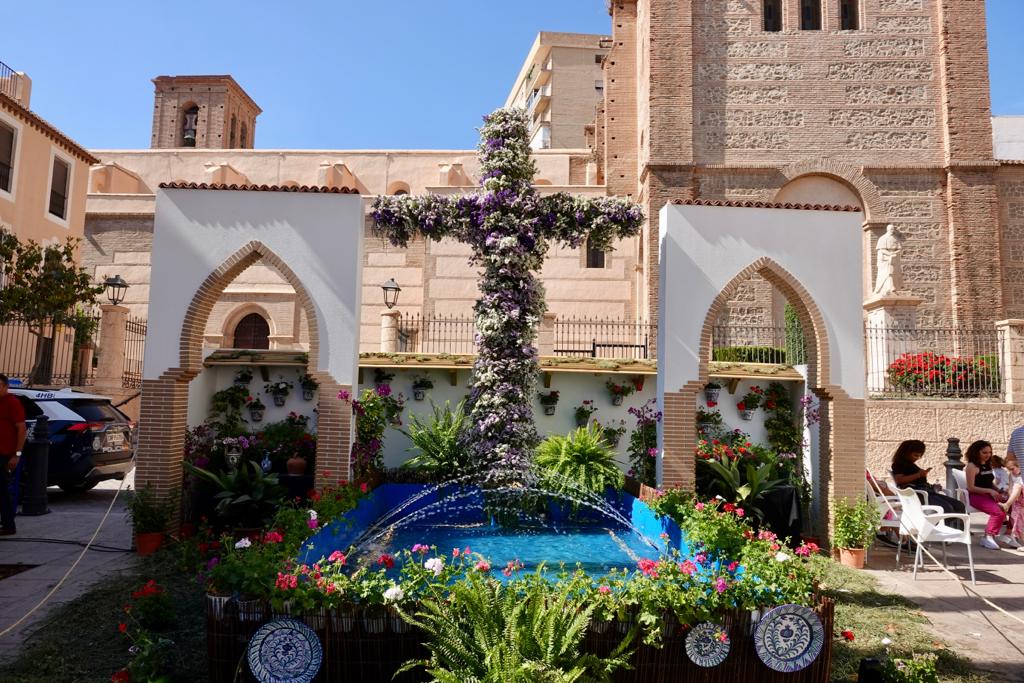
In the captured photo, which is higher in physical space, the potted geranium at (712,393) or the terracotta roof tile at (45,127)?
the terracotta roof tile at (45,127)

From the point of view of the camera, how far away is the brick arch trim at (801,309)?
8586 millimetres

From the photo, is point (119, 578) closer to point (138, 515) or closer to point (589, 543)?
point (138, 515)

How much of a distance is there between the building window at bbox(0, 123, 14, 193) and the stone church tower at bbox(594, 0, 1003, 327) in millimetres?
18108

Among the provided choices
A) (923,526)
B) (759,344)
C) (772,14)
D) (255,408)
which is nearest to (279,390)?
(255,408)

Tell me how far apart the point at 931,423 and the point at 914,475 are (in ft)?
17.2

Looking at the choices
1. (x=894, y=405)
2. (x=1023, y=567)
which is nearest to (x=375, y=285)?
Answer: (x=894, y=405)

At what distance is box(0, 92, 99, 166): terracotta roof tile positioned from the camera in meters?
18.9

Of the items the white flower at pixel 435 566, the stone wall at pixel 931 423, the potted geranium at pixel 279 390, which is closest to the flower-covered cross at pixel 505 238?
the potted geranium at pixel 279 390

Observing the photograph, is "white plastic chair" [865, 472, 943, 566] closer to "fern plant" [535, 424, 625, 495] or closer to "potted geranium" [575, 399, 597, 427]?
"fern plant" [535, 424, 625, 495]

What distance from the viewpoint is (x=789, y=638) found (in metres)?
4.20

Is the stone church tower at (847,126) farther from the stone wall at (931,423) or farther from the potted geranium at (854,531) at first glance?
the potted geranium at (854,531)

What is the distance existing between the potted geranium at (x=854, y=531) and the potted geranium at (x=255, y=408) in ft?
26.5

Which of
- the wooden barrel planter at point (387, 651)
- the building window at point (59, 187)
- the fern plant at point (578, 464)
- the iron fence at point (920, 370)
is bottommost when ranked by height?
the wooden barrel planter at point (387, 651)

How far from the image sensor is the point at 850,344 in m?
8.61
